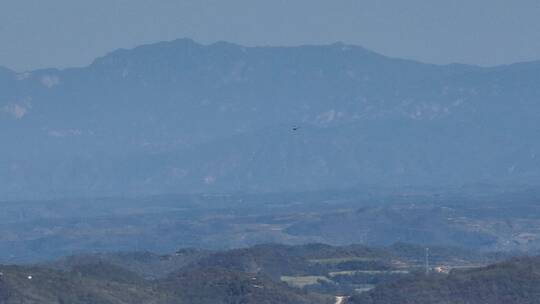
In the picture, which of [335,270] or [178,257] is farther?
[178,257]

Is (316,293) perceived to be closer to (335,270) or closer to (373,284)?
(373,284)

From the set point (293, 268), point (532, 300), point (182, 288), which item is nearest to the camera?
point (532, 300)

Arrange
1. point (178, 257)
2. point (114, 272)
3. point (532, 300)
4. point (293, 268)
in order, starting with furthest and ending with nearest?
point (178, 257), point (293, 268), point (114, 272), point (532, 300)

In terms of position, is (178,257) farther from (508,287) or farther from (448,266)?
(508,287)

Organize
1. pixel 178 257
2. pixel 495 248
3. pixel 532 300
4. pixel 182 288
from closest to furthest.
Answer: pixel 532 300 → pixel 182 288 → pixel 178 257 → pixel 495 248

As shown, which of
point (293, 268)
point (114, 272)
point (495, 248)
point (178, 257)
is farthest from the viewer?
point (495, 248)

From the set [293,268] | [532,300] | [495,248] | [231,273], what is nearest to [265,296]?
[231,273]

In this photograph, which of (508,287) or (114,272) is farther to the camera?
(114,272)
